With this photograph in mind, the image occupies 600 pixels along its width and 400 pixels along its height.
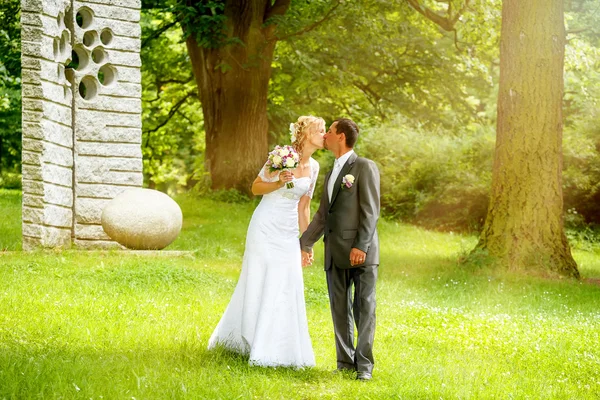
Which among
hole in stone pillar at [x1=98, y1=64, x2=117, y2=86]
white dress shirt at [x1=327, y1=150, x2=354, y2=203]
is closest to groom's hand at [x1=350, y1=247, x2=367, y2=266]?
white dress shirt at [x1=327, y1=150, x2=354, y2=203]

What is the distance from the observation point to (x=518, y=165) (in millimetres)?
16094

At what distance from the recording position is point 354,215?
7.60 metres

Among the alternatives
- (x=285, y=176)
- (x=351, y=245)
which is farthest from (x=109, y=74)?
(x=351, y=245)

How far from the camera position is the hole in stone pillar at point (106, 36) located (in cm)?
1644

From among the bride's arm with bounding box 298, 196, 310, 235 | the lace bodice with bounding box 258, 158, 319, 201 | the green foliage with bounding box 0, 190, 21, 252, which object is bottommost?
the green foliage with bounding box 0, 190, 21, 252

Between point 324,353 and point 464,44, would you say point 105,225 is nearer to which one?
point 324,353

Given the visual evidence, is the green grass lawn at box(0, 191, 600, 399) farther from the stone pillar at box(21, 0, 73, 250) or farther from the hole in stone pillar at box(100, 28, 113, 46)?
the hole in stone pillar at box(100, 28, 113, 46)

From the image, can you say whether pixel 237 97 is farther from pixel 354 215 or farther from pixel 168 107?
pixel 354 215

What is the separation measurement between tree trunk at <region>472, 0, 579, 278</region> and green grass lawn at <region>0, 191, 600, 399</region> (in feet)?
2.36

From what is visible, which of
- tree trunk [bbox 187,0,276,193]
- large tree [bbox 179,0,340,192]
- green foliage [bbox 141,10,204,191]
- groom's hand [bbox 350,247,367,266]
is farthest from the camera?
green foliage [bbox 141,10,204,191]

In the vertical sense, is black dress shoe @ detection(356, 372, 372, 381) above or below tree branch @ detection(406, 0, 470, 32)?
below

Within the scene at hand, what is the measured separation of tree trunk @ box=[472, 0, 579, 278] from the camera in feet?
52.1

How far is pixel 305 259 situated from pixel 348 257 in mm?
838

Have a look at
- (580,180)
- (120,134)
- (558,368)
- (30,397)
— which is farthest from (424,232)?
(30,397)
